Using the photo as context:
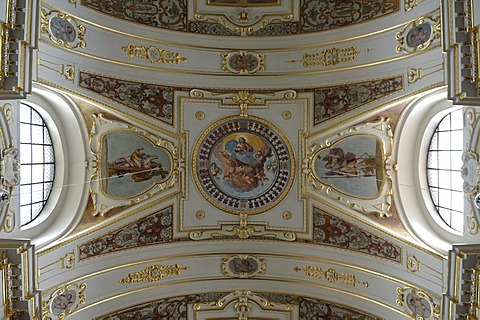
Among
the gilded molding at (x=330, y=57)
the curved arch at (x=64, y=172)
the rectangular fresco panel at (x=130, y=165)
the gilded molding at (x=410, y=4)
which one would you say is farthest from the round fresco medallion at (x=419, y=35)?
the curved arch at (x=64, y=172)

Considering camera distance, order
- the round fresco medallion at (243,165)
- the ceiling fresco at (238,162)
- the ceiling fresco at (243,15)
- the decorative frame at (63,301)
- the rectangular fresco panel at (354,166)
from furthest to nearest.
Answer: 1. the round fresco medallion at (243,165)
2. the rectangular fresco panel at (354,166)
3. the ceiling fresco at (243,15)
4. the ceiling fresco at (238,162)
5. the decorative frame at (63,301)

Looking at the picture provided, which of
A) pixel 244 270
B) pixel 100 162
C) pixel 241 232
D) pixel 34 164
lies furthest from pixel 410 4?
pixel 34 164

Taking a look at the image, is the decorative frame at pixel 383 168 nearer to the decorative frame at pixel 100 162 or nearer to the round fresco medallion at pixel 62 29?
the decorative frame at pixel 100 162

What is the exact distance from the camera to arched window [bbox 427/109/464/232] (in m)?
11.7

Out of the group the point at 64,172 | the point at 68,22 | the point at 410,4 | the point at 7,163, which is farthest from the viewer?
the point at 64,172

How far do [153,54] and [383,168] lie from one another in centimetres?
627

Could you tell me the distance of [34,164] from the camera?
12297mm

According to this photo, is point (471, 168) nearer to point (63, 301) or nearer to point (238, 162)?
point (238, 162)

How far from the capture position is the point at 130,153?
43.5 ft

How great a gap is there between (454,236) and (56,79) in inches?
371

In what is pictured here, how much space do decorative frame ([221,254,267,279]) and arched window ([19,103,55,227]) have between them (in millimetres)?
4871

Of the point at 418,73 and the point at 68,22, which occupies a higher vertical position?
the point at 68,22

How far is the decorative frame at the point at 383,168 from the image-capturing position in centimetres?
1264

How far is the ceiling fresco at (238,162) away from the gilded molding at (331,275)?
0.12ft
